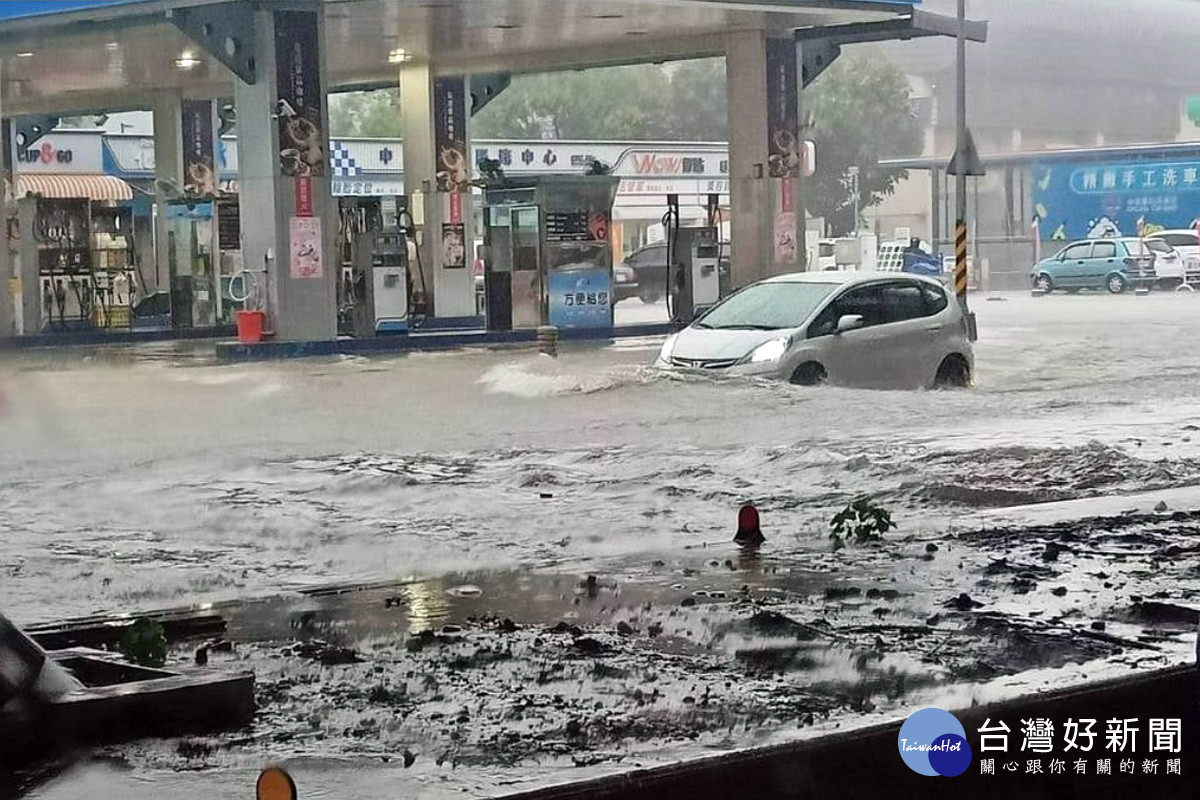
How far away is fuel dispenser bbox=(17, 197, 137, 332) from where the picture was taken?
20.1 m

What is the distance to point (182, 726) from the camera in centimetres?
414

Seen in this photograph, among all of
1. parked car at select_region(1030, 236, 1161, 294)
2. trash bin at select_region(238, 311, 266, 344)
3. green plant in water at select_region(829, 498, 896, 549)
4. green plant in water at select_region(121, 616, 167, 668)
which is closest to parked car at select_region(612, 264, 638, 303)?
trash bin at select_region(238, 311, 266, 344)

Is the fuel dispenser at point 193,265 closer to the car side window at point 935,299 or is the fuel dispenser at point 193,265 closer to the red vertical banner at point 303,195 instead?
the red vertical banner at point 303,195

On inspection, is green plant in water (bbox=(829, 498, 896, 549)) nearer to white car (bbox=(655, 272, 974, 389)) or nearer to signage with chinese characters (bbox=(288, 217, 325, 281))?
white car (bbox=(655, 272, 974, 389))

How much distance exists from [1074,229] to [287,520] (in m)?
3.57

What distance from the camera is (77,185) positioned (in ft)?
93.8

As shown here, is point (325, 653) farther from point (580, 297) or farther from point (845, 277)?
point (580, 297)

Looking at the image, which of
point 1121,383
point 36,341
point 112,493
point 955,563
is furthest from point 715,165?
point 955,563

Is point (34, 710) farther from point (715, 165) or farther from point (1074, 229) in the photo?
point (715, 165)

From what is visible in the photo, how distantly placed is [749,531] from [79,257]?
1556cm

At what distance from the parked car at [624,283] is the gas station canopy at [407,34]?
201 centimetres

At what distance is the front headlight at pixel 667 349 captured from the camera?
40.2 feet

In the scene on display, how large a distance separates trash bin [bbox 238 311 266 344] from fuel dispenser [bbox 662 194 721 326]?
340 cm

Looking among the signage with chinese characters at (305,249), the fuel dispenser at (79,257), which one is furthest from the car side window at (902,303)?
the fuel dispenser at (79,257)
